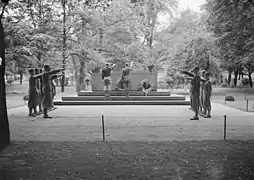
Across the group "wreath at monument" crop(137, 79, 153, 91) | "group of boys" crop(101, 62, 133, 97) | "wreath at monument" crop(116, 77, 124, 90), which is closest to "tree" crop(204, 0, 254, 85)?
"wreath at monument" crop(137, 79, 153, 91)

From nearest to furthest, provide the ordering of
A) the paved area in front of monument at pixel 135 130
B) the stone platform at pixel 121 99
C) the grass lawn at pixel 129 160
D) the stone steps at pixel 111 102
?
1. the grass lawn at pixel 129 160
2. the paved area in front of monument at pixel 135 130
3. the stone steps at pixel 111 102
4. the stone platform at pixel 121 99

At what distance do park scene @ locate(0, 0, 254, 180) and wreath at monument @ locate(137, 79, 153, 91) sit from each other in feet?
0.29

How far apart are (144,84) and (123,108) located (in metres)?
4.80

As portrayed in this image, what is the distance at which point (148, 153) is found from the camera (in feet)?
20.5

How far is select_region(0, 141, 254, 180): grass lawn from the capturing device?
5.01 m

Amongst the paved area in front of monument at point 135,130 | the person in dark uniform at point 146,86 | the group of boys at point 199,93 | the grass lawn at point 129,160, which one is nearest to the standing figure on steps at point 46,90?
the paved area in front of monument at point 135,130

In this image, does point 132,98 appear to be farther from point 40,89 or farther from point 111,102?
point 40,89

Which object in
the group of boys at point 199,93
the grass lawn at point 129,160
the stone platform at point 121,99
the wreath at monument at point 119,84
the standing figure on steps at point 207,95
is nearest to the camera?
the grass lawn at point 129,160

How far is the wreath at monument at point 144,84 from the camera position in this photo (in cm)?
2017

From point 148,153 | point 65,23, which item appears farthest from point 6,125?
point 65,23

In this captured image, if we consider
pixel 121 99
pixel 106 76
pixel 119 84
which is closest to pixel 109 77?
pixel 106 76

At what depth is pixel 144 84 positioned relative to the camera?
66.3 feet

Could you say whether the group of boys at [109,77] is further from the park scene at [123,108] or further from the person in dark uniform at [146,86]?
the person in dark uniform at [146,86]

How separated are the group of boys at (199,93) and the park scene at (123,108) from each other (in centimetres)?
5
